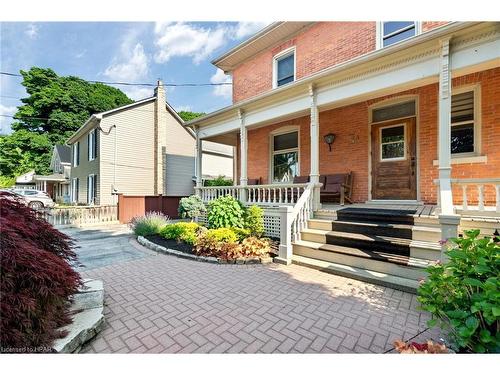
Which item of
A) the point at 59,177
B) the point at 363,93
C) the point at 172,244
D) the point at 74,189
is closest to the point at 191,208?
the point at 172,244

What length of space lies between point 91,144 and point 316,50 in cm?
1498

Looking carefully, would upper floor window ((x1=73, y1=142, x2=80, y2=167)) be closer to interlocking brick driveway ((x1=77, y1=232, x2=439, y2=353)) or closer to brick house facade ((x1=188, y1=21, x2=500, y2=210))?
brick house facade ((x1=188, y1=21, x2=500, y2=210))

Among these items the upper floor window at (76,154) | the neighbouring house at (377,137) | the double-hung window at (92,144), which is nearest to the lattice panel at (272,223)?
the neighbouring house at (377,137)

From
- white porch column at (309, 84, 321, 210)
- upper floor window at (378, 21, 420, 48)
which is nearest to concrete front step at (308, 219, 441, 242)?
white porch column at (309, 84, 321, 210)

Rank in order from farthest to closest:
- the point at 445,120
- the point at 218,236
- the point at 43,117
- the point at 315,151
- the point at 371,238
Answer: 1. the point at 43,117
2. the point at 315,151
3. the point at 218,236
4. the point at 371,238
5. the point at 445,120

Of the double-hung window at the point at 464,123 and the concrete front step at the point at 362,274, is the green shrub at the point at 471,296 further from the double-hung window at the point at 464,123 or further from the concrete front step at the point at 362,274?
the double-hung window at the point at 464,123

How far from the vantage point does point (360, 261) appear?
14.4ft

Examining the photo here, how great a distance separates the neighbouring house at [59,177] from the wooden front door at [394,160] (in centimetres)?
2421

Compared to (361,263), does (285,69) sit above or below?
above

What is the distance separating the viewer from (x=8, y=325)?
6.41 ft

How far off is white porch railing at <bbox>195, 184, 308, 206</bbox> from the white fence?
5162 mm

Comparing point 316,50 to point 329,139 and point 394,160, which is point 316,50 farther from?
point 394,160

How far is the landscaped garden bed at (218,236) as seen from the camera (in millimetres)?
5410
